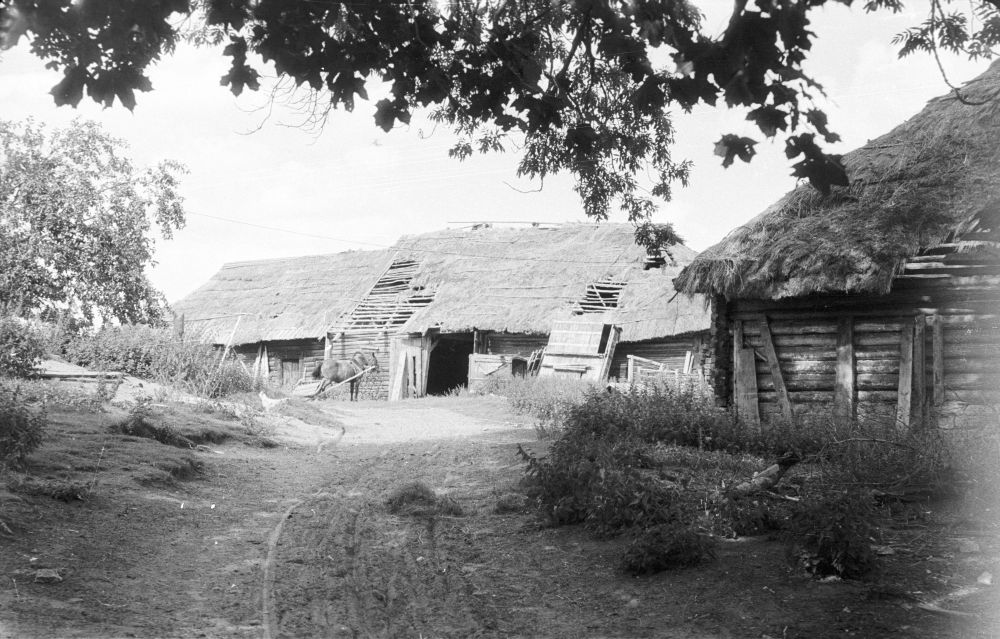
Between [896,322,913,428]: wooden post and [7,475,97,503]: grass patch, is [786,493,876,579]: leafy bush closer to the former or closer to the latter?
[7,475,97,503]: grass patch

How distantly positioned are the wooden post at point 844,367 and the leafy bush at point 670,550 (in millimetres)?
5970

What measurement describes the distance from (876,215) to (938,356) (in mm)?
1971

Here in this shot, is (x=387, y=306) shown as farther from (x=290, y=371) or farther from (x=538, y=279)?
(x=538, y=279)

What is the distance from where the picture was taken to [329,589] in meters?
5.08

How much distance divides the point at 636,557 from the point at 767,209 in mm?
8299

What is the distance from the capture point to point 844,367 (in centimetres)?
1059

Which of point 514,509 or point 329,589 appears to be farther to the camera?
point 514,509

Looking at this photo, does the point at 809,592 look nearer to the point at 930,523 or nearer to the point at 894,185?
the point at 930,523

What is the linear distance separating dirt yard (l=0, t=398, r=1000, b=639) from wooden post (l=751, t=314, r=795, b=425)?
183 inches

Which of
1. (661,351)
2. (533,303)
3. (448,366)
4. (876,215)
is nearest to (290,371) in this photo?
(448,366)

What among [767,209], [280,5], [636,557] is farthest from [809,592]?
[767,209]

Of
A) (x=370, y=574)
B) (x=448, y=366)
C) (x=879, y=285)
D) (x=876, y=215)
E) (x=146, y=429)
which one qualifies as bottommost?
(x=370, y=574)

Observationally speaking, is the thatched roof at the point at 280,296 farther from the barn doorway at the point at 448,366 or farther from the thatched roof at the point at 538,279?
the barn doorway at the point at 448,366

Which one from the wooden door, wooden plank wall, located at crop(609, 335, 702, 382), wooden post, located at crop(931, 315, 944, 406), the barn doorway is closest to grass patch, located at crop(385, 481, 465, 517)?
wooden post, located at crop(931, 315, 944, 406)
